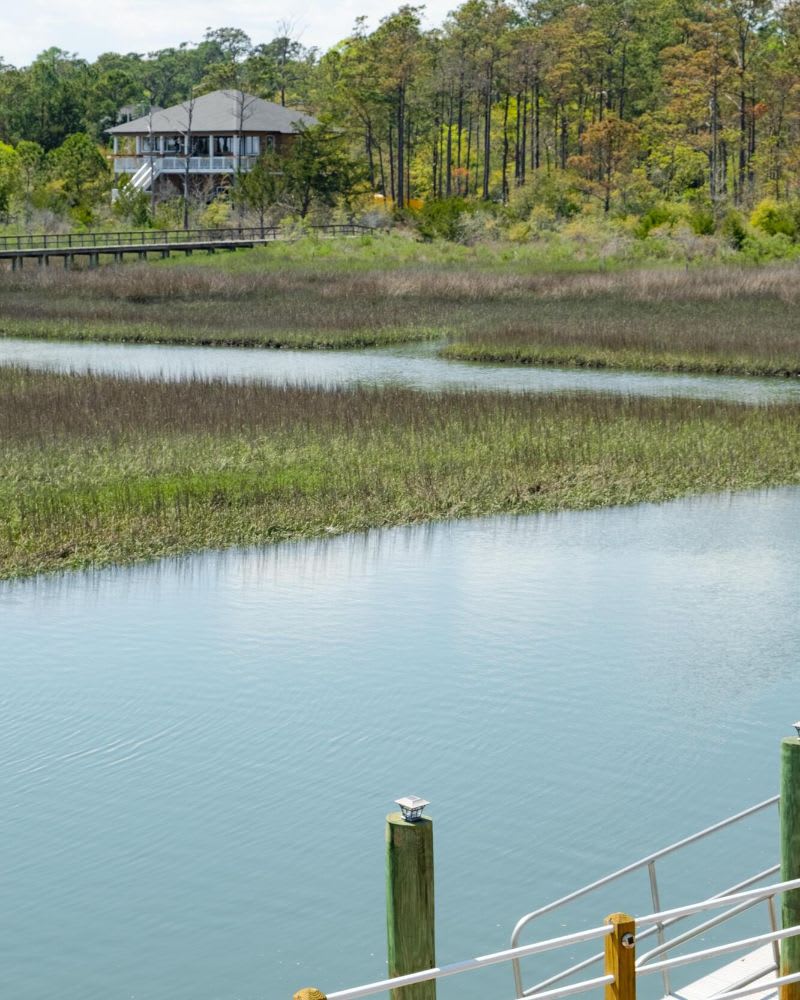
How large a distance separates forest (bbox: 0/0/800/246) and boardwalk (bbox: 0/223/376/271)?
169 inches

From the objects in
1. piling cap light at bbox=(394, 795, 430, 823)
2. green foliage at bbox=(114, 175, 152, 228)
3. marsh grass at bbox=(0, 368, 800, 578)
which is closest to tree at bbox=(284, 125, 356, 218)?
green foliage at bbox=(114, 175, 152, 228)

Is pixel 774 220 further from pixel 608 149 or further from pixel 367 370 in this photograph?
pixel 367 370

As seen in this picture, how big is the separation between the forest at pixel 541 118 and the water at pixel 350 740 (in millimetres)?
41706

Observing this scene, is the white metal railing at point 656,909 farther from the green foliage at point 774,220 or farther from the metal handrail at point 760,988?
the green foliage at point 774,220

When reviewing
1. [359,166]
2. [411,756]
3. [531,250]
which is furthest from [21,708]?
[359,166]

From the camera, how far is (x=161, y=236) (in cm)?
6744

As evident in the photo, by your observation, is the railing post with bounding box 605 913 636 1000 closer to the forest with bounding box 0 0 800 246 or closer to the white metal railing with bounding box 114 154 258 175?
the forest with bounding box 0 0 800 246

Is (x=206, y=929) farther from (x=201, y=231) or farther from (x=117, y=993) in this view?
(x=201, y=231)

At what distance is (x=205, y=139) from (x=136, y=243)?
59.5ft

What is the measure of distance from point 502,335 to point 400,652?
25.0m

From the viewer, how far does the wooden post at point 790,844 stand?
555 centimetres

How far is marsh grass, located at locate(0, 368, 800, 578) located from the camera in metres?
16.6

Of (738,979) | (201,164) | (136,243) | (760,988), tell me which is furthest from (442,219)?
(760,988)

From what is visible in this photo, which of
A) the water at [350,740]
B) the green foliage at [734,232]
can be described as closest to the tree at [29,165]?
the green foliage at [734,232]
